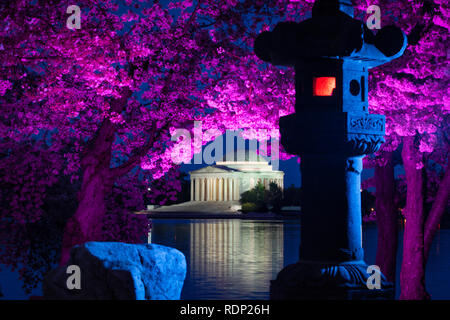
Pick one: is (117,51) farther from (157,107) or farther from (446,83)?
(446,83)

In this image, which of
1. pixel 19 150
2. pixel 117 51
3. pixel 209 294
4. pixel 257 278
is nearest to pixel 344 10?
pixel 117 51

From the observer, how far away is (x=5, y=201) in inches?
870

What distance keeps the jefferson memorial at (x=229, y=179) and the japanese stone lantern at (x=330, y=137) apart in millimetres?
163440

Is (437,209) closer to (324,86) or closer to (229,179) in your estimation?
(324,86)

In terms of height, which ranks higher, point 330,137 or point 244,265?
point 330,137

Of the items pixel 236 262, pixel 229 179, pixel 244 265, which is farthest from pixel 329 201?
pixel 229 179

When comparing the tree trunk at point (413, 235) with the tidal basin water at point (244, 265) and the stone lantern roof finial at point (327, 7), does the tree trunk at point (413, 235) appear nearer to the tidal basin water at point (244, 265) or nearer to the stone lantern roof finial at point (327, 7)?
the tidal basin water at point (244, 265)

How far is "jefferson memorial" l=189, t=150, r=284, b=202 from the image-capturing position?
586ft

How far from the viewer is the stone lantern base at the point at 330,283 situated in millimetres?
11531

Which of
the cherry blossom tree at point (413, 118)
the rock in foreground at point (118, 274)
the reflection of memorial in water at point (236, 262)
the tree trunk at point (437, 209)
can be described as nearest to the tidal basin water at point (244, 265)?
the reflection of memorial in water at point (236, 262)

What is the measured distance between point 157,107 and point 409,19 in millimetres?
7522

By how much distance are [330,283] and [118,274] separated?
10.9ft

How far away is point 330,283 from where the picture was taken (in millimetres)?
11578
